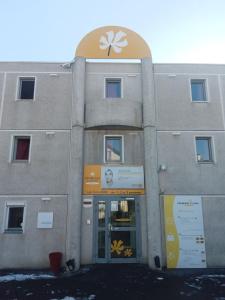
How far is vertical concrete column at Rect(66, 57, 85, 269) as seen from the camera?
32.9ft

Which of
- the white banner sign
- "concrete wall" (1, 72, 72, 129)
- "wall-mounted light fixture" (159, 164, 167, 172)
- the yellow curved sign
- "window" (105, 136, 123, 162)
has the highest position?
the yellow curved sign

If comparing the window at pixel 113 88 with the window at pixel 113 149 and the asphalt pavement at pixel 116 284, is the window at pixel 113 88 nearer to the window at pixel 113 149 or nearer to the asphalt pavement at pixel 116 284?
the window at pixel 113 149

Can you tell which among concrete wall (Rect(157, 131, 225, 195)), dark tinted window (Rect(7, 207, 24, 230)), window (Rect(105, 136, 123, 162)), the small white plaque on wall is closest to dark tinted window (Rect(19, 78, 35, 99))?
window (Rect(105, 136, 123, 162))

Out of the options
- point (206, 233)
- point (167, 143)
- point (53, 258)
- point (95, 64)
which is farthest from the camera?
point (95, 64)

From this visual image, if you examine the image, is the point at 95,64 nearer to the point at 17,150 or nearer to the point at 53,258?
the point at 17,150

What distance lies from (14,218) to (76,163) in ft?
11.4

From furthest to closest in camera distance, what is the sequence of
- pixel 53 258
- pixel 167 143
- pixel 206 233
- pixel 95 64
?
pixel 95 64, pixel 167 143, pixel 206 233, pixel 53 258

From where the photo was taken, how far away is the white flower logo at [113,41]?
12445 mm

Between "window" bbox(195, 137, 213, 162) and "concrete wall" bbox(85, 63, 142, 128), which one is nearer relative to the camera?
"concrete wall" bbox(85, 63, 142, 128)

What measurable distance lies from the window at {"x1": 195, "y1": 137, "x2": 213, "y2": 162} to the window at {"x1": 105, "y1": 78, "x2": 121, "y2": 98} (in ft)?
14.2

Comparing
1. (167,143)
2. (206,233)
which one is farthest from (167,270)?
(167,143)

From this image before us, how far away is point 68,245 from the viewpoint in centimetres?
1002

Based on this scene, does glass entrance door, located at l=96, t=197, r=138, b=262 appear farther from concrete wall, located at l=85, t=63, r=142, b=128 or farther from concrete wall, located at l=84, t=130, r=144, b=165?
concrete wall, located at l=85, t=63, r=142, b=128

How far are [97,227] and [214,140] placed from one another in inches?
255
